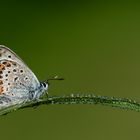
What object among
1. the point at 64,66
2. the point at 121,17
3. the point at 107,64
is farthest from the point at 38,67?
the point at 121,17

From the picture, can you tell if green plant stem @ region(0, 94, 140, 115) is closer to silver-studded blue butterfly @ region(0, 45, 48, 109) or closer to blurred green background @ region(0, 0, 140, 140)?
silver-studded blue butterfly @ region(0, 45, 48, 109)

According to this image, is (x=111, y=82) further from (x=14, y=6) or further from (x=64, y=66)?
(x=14, y=6)

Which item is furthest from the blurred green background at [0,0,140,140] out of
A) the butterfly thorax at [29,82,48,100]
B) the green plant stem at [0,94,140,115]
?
the green plant stem at [0,94,140,115]

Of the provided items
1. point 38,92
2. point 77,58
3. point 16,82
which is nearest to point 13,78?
point 16,82

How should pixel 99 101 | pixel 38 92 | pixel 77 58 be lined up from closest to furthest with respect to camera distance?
pixel 99 101 < pixel 38 92 < pixel 77 58

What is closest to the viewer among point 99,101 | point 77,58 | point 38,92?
point 99,101

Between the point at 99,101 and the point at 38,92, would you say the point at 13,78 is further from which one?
the point at 99,101
